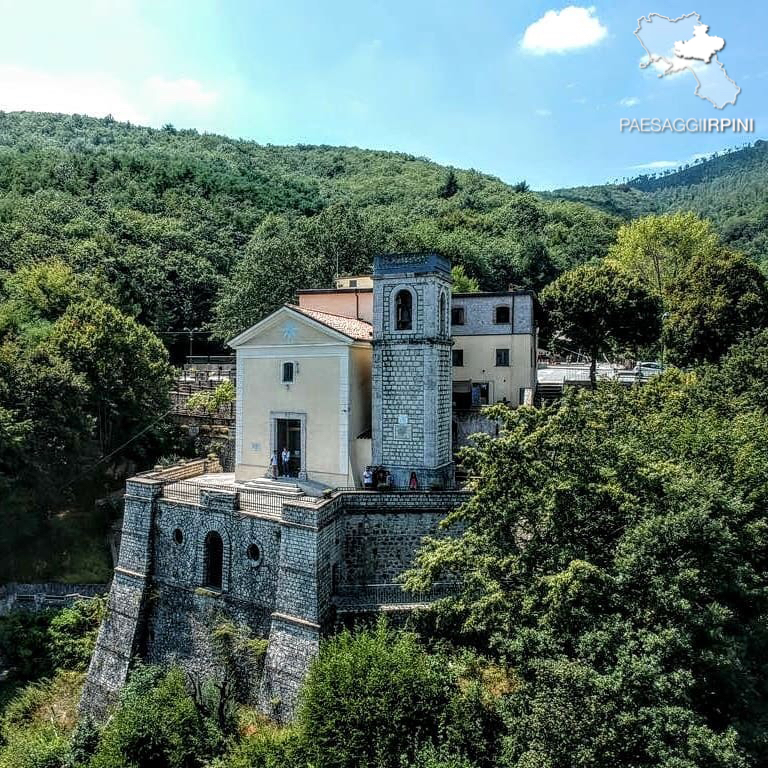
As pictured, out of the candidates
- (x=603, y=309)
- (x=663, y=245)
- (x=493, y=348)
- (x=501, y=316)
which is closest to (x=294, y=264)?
(x=501, y=316)

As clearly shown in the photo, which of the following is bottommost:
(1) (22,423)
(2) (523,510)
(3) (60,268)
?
(2) (523,510)

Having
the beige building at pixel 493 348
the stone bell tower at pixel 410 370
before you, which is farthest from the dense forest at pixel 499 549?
the beige building at pixel 493 348

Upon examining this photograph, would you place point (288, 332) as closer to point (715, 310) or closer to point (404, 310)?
point (404, 310)

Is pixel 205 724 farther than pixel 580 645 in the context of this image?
Yes

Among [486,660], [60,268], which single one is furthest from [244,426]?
[60,268]

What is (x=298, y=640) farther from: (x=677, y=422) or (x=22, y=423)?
(x=22, y=423)

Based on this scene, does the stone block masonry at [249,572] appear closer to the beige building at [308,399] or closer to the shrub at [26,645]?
the beige building at [308,399]
